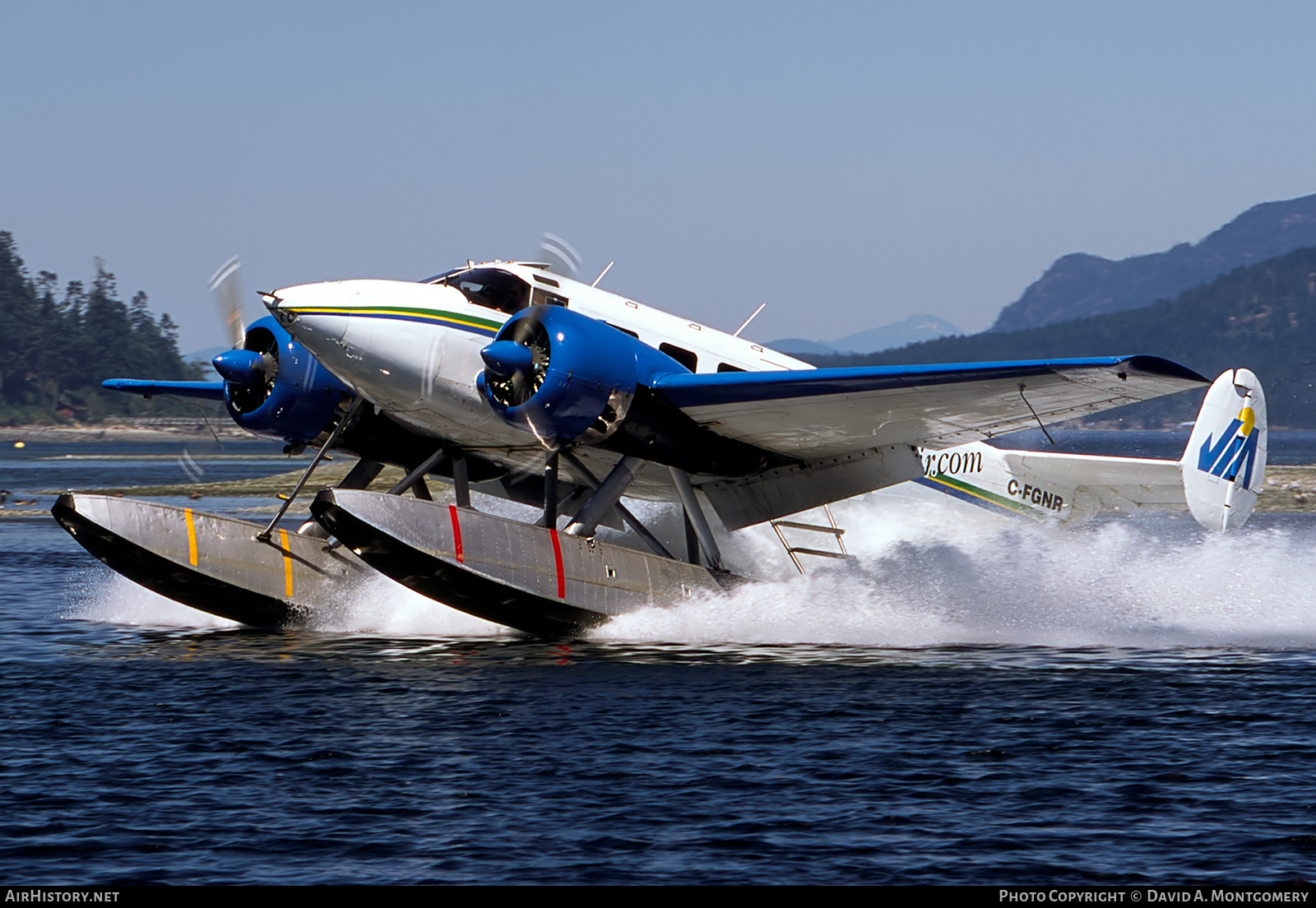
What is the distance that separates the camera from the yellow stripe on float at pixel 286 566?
17719 mm

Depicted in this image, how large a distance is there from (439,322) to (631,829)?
8.25 m

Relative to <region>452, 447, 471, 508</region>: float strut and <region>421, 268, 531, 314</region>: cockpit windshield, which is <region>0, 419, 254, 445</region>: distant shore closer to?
<region>452, 447, 471, 508</region>: float strut

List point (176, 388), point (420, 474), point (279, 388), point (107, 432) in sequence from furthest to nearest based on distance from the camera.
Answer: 1. point (107, 432)
2. point (176, 388)
3. point (420, 474)
4. point (279, 388)

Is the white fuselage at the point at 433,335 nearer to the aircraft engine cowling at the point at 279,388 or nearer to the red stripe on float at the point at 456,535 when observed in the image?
the red stripe on float at the point at 456,535

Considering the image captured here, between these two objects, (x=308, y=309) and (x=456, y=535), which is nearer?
(x=456, y=535)

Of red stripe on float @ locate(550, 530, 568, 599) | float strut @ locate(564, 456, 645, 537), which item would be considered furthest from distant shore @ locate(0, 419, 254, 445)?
red stripe on float @ locate(550, 530, 568, 599)

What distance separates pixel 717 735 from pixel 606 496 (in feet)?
19.0

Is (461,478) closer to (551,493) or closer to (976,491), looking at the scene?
(551,493)

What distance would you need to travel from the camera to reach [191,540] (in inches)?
675

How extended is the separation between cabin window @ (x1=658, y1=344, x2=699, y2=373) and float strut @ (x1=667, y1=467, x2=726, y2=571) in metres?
1.30

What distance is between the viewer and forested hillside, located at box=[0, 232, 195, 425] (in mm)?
153750

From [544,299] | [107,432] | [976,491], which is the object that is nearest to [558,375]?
[544,299]

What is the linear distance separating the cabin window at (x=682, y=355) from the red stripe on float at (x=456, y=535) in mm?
3559

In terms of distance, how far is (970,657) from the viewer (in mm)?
15508
